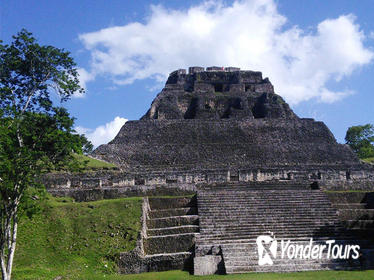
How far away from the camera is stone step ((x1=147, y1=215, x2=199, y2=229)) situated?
38.4 ft

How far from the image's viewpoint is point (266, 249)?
10.1m

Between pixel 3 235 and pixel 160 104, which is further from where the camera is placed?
pixel 160 104

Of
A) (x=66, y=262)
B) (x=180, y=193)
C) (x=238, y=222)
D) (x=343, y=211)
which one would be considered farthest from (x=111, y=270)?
(x=343, y=211)

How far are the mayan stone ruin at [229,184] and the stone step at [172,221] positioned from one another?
0.03 meters

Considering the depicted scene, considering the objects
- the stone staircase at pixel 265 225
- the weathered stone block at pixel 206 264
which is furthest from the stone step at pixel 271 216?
the weathered stone block at pixel 206 264

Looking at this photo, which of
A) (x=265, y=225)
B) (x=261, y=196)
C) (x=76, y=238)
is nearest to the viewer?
(x=76, y=238)

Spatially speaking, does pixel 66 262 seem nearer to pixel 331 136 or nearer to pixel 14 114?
pixel 14 114

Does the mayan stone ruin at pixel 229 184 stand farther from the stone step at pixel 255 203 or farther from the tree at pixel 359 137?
the tree at pixel 359 137

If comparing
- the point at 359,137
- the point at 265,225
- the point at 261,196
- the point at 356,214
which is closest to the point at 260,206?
the point at 261,196

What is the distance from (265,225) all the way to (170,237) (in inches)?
122

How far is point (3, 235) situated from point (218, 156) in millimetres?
14370

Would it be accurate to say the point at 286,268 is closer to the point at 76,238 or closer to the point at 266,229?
the point at 266,229

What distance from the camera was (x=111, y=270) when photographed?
963cm

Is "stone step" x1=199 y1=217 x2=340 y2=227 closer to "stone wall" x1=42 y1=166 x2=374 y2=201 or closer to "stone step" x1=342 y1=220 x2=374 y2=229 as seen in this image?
"stone step" x1=342 y1=220 x2=374 y2=229
